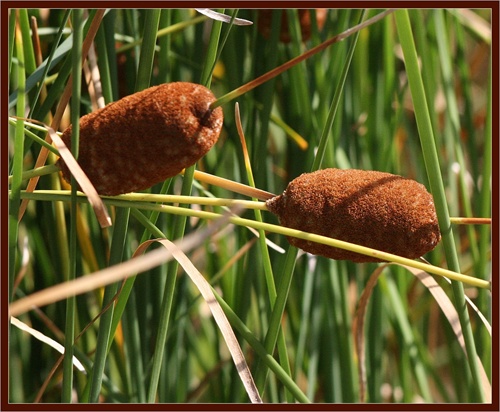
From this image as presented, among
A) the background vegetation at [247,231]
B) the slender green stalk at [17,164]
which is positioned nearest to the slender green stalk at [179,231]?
the background vegetation at [247,231]

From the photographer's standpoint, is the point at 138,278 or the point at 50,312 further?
the point at 50,312

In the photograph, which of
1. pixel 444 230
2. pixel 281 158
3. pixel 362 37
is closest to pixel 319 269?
pixel 281 158

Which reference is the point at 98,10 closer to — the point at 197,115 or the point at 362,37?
the point at 197,115

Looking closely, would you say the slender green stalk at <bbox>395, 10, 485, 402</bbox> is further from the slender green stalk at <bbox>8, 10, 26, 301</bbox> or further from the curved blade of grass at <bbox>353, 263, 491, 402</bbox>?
the slender green stalk at <bbox>8, 10, 26, 301</bbox>

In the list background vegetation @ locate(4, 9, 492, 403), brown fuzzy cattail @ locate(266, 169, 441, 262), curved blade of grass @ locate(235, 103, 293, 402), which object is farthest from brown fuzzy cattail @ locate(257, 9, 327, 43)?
brown fuzzy cattail @ locate(266, 169, 441, 262)

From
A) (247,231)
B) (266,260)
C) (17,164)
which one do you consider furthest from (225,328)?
(247,231)

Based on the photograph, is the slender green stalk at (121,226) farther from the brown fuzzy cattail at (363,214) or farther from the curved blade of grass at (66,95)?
the brown fuzzy cattail at (363,214)
